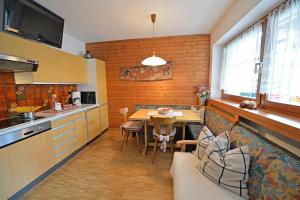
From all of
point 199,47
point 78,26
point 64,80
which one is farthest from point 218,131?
point 78,26

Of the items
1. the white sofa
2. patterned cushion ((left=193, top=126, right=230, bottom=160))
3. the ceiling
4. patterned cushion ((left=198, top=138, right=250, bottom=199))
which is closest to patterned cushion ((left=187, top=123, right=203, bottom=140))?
patterned cushion ((left=193, top=126, right=230, bottom=160))

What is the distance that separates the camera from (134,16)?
7.65ft

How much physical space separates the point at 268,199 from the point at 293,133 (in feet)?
1.57

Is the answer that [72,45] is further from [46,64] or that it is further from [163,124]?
[163,124]

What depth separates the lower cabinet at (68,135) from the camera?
6.93 feet

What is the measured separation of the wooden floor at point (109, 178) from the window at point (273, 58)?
1.63 meters

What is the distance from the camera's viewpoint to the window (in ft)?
4.07

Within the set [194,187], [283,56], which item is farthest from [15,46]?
[283,56]

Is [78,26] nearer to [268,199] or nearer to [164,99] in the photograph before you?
[164,99]

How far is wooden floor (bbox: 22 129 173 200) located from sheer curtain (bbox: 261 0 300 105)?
1.63m

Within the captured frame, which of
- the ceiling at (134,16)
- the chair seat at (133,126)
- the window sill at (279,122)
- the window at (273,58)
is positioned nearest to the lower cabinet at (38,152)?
the chair seat at (133,126)

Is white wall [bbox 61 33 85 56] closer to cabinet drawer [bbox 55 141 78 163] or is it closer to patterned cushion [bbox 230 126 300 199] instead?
cabinet drawer [bbox 55 141 78 163]

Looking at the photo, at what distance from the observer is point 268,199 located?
0.89 m

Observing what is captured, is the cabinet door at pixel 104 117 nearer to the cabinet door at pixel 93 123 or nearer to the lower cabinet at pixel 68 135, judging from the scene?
the cabinet door at pixel 93 123
